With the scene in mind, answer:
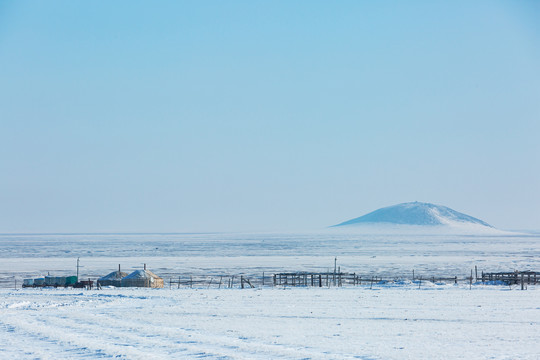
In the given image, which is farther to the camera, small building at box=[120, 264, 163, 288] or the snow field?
small building at box=[120, 264, 163, 288]

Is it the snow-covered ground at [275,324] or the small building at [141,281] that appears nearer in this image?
the snow-covered ground at [275,324]

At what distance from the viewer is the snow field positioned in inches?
637

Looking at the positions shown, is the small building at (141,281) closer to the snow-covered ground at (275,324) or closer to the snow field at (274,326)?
the snow-covered ground at (275,324)

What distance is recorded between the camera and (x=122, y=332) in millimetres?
19656

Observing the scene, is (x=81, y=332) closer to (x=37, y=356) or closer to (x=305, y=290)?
(x=37, y=356)

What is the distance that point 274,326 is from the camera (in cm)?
2136

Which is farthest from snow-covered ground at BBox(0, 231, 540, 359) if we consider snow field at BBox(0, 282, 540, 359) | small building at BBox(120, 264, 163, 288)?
small building at BBox(120, 264, 163, 288)

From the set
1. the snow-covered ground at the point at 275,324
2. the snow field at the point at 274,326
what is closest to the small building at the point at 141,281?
the snow-covered ground at the point at 275,324

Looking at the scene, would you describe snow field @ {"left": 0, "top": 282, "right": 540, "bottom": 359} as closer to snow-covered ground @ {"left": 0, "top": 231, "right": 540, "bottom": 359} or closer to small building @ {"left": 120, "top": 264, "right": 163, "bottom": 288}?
snow-covered ground @ {"left": 0, "top": 231, "right": 540, "bottom": 359}

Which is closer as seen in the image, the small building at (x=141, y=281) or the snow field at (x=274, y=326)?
the snow field at (x=274, y=326)

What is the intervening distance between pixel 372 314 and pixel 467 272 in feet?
118

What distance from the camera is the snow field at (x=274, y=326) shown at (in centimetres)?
1619

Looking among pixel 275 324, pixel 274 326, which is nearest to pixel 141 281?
pixel 275 324

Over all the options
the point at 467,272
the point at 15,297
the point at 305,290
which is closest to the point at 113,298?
the point at 15,297
